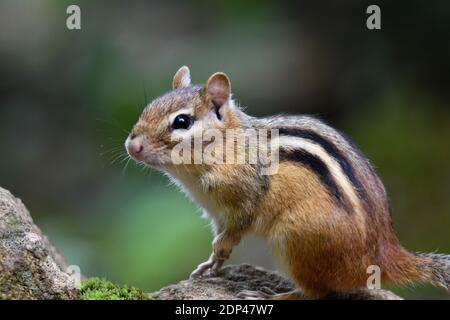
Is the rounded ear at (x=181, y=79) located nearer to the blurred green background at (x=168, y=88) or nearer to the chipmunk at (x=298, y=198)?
the chipmunk at (x=298, y=198)

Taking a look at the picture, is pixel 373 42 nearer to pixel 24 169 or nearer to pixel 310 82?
pixel 310 82

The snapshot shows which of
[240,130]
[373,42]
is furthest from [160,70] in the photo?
[240,130]

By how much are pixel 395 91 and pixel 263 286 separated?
4068 mm

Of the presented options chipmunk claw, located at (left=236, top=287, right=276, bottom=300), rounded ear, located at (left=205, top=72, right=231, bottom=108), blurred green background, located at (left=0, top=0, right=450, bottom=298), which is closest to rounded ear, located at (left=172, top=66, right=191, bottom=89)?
rounded ear, located at (left=205, top=72, right=231, bottom=108)

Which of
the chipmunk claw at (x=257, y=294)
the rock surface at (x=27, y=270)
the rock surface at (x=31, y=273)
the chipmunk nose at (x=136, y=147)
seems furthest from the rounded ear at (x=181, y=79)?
the rock surface at (x=27, y=270)

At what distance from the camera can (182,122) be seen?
3938mm

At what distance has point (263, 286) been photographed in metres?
4.21

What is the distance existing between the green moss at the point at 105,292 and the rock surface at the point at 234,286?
0.25 metres

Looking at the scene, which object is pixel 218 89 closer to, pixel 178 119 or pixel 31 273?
pixel 178 119

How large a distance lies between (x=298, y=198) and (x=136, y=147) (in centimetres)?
90

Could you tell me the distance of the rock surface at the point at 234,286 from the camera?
3.84 m

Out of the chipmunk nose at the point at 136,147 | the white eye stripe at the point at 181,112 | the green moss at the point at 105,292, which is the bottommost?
the green moss at the point at 105,292

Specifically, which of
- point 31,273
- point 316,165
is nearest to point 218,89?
→ point 316,165

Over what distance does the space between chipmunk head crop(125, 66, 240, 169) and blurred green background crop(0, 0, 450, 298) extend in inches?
93.8
